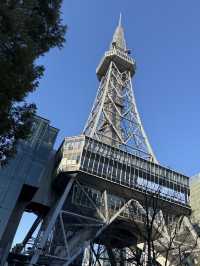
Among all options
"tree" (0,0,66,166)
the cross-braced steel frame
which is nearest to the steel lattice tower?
the cross-braced steel frame

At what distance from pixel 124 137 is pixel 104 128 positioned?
377cm

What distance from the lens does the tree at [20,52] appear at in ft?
25.9

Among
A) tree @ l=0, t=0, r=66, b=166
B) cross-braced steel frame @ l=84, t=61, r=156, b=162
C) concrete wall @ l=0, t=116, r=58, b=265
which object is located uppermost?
cross-braced steel frame @ l=84, t=61, r=156, b=162

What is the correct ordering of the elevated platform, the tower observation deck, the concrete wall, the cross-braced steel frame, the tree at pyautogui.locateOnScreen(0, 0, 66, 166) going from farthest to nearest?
the cross-braced steel frame < the elevated platform < the tower observation deck < the concrete wall < the tree at pyautogui.locateOnScreen(0, 0, 66, 166)

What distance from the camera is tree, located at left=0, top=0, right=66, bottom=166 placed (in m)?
7.89

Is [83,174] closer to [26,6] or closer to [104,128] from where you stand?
[104,128]

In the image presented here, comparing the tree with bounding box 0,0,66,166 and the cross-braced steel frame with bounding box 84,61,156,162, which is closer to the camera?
the tree with bounding box 0,0,66,166

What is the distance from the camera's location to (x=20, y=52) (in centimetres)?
818

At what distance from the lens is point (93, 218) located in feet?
102

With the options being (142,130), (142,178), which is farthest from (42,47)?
(142,130)

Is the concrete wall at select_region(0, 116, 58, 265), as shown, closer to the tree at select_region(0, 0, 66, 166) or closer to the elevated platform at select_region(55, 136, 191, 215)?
the elevated platform at select_region(55, 136, 191, 215)

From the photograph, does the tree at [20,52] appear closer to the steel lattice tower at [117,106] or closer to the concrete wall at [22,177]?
the concrete wall at [22,177]

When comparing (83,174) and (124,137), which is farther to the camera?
(124,137)

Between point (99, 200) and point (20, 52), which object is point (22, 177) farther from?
point (20, 52)
